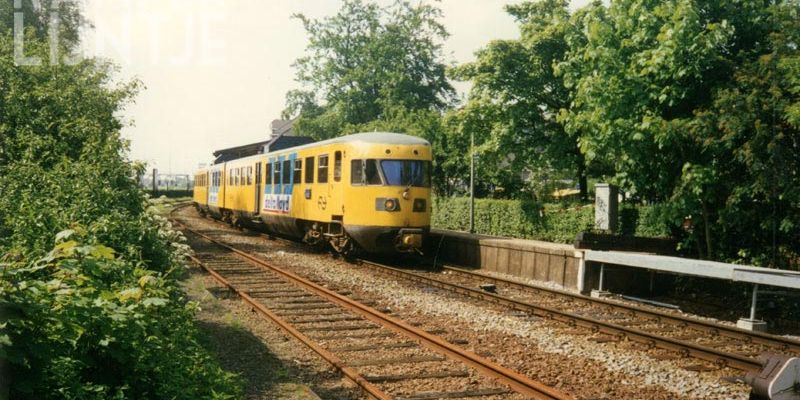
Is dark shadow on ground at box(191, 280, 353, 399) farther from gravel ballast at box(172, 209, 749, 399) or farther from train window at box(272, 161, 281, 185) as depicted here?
train window at box(272, 161, 281, 185)

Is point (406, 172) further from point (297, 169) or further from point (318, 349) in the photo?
point (318, 349)

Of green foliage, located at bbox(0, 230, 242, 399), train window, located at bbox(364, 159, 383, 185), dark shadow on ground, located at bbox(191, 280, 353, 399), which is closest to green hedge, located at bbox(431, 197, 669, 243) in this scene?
train window, located at bbox(364, 159, 383, 185)

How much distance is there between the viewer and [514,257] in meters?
16.1

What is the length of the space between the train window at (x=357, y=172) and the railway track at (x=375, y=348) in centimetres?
352

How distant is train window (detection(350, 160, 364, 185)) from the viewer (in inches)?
616

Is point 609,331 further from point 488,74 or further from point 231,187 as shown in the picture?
point 231,187

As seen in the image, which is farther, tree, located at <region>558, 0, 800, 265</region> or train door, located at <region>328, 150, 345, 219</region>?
train door, located at <region>328, 150, 345, 219</region>

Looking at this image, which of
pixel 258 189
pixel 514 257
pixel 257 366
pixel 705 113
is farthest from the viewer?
pixel 258 189

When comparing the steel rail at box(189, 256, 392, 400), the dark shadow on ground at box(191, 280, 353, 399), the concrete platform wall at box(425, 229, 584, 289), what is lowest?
the dark shadow on ground at box(191, 280, 353, 399)

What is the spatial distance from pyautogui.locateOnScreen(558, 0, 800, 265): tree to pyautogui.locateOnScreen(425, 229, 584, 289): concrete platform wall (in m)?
2.23

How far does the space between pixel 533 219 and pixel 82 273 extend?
1858 centimetres

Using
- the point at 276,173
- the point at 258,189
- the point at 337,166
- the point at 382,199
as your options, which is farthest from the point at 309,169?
the point at 258,189

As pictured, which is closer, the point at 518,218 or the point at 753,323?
the point at 753,323

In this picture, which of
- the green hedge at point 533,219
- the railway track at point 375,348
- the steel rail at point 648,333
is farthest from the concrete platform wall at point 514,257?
the railway track at point 375,348
